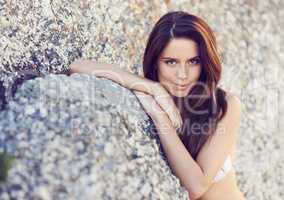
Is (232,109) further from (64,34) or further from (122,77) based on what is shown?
(64,34)

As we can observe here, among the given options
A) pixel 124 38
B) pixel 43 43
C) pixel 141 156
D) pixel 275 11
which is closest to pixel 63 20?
pixel 43 43

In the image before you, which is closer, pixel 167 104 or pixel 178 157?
pixel 178 157

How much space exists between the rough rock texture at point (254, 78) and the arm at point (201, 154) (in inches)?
131

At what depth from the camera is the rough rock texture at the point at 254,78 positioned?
377 inches

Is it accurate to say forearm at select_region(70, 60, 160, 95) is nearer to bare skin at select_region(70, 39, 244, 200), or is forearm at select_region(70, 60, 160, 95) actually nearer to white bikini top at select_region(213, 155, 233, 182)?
bare skin at select_region(70, 39, 244, 200)

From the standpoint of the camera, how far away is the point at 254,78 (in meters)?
10.2

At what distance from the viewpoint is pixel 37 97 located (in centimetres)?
534

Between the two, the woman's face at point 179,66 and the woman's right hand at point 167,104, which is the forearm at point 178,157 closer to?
the woman's right hand at point 167,104

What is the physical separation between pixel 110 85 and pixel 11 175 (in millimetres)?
1429

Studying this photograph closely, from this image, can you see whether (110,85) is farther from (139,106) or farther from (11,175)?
(11,175)

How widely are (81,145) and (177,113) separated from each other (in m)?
1.22

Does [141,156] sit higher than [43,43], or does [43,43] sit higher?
[43,43]

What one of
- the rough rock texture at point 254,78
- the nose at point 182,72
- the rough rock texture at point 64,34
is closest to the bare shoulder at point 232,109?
the nose at point 182,72

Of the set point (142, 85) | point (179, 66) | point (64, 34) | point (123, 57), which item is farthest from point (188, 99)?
point (123, 57)
